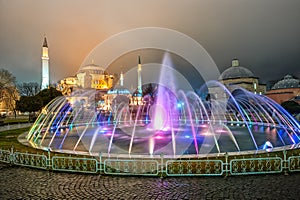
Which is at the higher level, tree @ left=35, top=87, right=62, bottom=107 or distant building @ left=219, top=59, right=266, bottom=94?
distant building @ left=219, top=59, right=266, bottom=94

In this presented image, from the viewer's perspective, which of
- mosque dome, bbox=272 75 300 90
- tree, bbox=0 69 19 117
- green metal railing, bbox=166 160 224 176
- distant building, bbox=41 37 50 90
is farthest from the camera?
distant building, bbox=41 37 50 90

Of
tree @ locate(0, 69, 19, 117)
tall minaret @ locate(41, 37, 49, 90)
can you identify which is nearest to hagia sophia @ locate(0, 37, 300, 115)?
tall minaret @ locate(41, 37, 49, 90)

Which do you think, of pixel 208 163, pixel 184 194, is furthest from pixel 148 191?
pixel 208 163

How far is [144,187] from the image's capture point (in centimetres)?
774

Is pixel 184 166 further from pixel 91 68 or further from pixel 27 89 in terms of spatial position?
pixel 91 68

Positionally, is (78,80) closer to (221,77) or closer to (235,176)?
(221,77)

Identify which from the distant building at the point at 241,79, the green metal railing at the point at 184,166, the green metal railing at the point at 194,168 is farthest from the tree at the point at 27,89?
the green metal railing at the point at 194,168

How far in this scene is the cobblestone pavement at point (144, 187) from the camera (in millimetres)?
7012

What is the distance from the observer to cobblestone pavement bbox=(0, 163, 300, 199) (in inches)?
276

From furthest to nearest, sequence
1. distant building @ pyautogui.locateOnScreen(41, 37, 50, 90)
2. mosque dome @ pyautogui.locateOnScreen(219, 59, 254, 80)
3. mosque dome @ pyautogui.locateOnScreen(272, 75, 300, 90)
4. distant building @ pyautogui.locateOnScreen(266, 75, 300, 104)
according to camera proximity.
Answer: distant building @ pyautogui.locateOnScreen(41, 37, 50, 90)
mosque dome @ pyautogui.locateOnScreen(219, 59, 254, 80)
mosque dome @ pyautogui.locateOnScreen(272, 75, 300, 90)
distant building @ pyautogui.locateOnScreen(266, 75, 300, 104)

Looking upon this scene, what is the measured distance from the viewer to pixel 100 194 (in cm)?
718

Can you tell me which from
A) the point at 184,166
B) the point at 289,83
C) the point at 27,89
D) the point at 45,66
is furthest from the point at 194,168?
the point at 45,66

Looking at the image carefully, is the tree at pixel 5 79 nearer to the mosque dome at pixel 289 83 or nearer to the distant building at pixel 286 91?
the distant building at pixel 286 91

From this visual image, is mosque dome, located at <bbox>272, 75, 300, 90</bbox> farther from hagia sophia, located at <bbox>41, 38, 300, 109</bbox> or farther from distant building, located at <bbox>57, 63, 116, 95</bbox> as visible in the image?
distant building, located at <bbox>57, 63, 116, 95</bbox>
